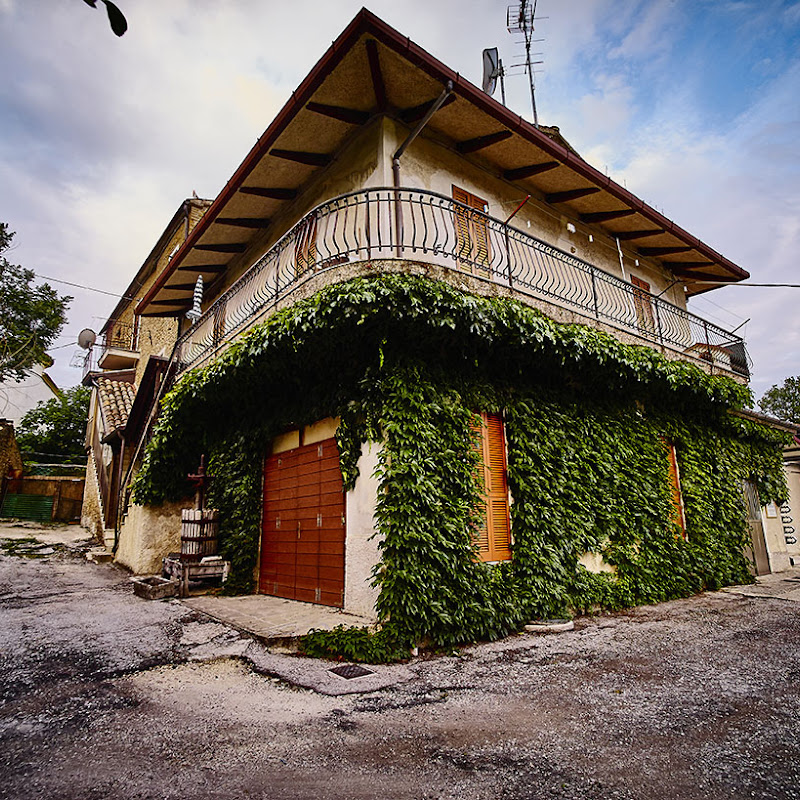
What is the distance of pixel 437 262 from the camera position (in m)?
7.08

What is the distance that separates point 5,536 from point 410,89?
619 inches

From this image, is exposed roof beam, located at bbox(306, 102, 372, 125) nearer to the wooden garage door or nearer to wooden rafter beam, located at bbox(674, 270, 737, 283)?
the wooden garage door

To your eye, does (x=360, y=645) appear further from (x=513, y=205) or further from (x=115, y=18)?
(x=513, y=205)

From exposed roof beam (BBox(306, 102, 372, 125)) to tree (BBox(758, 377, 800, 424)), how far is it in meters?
38.1

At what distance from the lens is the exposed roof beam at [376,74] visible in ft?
19.6

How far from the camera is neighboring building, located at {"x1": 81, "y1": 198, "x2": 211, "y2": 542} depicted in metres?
13.3

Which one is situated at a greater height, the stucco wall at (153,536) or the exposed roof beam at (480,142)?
the exposed roof beam at (480,142)

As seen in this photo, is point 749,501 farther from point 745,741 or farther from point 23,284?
point 23,284

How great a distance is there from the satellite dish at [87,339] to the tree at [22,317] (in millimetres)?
1551

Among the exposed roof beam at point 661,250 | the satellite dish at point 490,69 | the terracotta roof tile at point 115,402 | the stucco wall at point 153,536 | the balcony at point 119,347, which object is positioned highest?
the satellite dish at point 490,69

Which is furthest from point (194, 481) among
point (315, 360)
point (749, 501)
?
point (749, 501)

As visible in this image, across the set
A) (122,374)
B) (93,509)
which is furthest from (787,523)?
(122,374)

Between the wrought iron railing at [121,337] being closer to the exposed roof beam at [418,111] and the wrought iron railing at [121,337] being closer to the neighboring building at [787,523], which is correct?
the exposed roof beam at [418,111]

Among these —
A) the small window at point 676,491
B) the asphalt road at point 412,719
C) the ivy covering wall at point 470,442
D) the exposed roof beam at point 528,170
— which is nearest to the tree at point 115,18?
the asphalt road at point 412,719
